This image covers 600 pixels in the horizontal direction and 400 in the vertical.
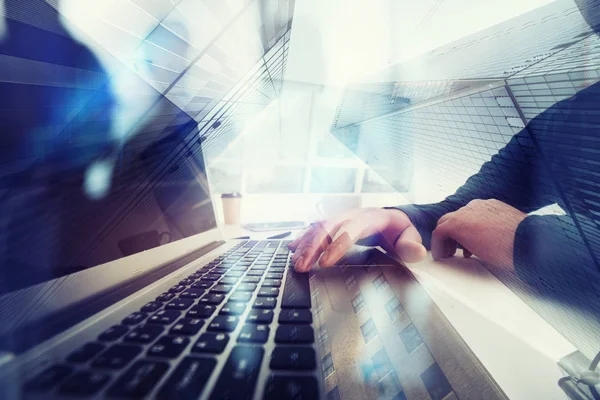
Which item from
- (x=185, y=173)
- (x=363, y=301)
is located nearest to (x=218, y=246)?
(x=185, y=173)

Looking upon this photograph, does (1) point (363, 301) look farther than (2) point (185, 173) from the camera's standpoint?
No

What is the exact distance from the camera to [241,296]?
0.28 metres

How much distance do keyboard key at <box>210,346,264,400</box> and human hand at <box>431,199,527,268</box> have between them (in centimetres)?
49

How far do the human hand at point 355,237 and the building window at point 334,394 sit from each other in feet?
0.75

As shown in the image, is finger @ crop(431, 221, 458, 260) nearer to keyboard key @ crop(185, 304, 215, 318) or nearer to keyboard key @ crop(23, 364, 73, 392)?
keyboard key @ crop(185, 304, 215, 318)

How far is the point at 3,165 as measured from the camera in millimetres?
190

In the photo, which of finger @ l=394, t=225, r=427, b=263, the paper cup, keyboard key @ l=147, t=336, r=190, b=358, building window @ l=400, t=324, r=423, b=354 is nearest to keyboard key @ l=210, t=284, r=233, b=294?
keyboard key @ l=147, t=336, r=190, b=358

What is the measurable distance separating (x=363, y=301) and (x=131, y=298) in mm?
286

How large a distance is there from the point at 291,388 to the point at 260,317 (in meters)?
0.09

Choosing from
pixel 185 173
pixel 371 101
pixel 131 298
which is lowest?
pixel 131 298

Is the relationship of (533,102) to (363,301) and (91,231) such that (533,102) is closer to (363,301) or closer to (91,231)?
(363,301)

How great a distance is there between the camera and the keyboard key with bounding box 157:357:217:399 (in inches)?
5.7

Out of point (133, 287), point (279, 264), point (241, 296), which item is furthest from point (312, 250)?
point (133, 287)

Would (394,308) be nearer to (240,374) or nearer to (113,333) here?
(240,374)
